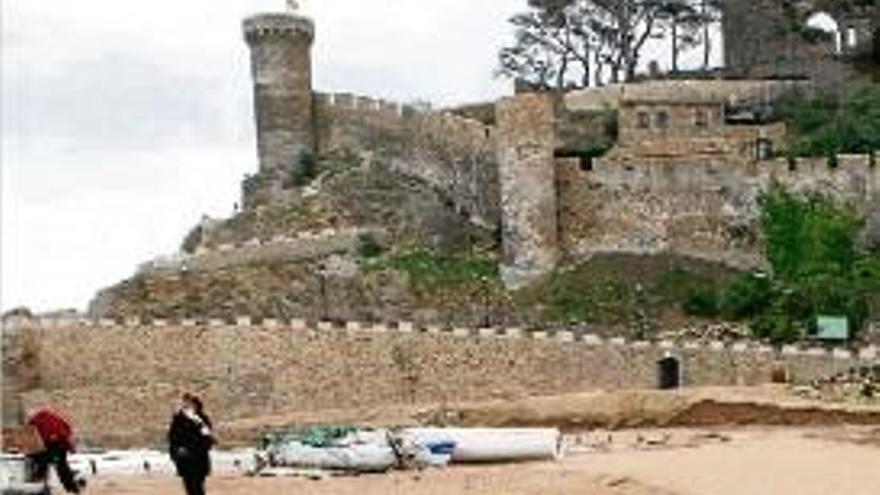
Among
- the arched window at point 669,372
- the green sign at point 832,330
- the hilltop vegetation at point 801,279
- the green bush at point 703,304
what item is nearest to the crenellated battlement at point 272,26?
the hilltop vegetation at point 801,279

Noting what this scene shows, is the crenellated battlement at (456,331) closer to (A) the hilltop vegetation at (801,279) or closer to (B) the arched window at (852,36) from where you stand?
(A) the hilltop vegetation at (801,279)

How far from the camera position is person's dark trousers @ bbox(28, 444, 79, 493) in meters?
22.1

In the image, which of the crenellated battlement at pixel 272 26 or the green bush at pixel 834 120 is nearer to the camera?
the green bush at pixel 834 120

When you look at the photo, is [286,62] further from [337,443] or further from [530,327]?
[337,443]

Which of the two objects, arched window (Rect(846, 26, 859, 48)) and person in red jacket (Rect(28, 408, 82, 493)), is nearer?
person in red jacket (Rect(28, 408, 82, 493))

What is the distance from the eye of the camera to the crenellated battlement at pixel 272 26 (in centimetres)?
4894

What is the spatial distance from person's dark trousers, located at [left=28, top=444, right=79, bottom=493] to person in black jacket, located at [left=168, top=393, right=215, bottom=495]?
192cm

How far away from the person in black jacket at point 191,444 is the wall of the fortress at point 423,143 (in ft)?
83.7

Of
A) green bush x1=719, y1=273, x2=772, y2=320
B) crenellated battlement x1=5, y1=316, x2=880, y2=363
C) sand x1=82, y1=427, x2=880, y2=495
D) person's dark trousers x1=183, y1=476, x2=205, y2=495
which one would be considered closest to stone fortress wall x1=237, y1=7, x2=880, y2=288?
green bush x1=719, y1=273, x2=772, y2=320

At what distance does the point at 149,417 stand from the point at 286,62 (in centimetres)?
1214

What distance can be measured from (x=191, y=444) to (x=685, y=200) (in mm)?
24363

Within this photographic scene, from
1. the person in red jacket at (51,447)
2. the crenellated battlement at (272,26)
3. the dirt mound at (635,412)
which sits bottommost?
the dirt mound at (635,412)

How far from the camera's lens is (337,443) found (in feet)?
89.5

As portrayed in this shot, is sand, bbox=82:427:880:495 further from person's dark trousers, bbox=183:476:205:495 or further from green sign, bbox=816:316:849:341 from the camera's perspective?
green sign, bbox=816:316:849:341
